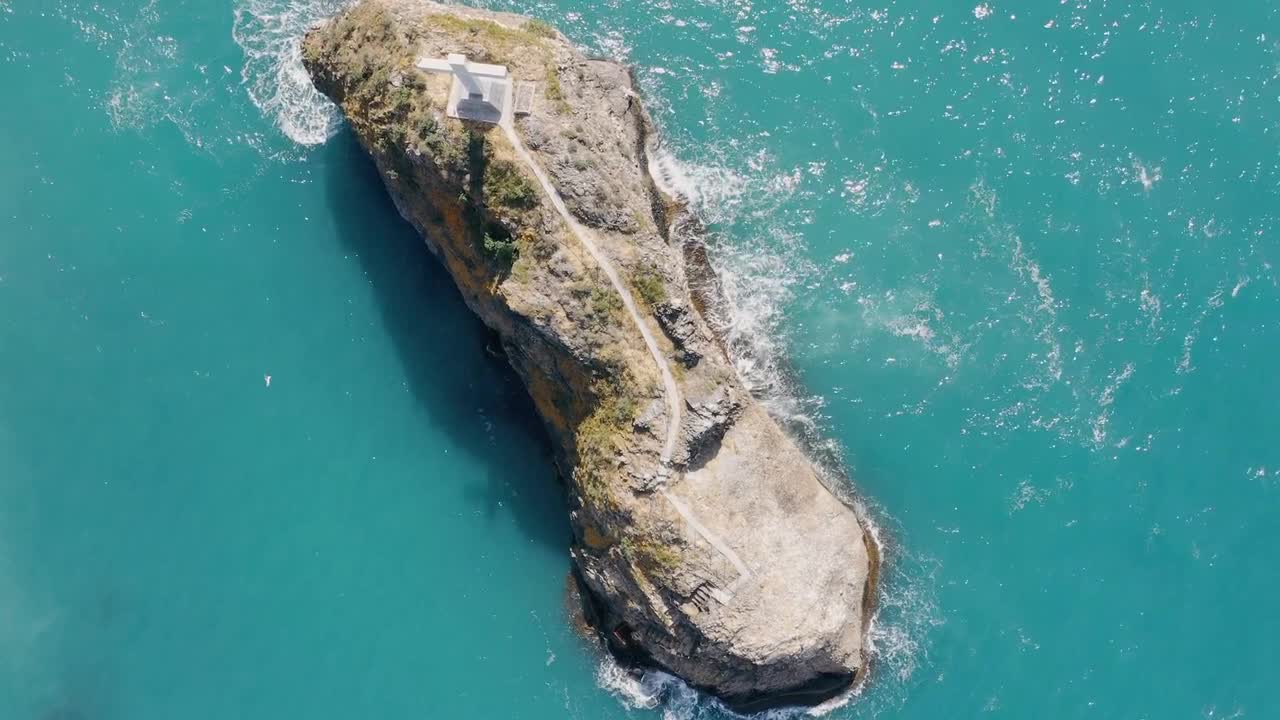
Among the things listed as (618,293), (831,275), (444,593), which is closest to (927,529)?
(831,275)

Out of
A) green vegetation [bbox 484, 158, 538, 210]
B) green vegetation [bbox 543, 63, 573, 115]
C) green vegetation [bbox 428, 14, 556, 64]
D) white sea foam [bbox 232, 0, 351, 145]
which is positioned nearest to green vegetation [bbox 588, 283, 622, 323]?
green vegetation [bbox 484, 158, 538, 210]

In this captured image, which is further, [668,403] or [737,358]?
[737,358]

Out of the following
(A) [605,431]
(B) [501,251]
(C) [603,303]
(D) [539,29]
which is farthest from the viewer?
(D) [539,29]

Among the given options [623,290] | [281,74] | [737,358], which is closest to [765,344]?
[737,358]

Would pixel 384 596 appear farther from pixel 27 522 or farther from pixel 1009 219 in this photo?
pixel 1009 219

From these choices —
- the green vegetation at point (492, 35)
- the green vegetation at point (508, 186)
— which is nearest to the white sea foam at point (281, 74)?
the green vegetation at point (492, 35)

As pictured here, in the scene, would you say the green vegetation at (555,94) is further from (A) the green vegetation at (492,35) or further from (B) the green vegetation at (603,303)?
(B) the green vegetation at (603,303)

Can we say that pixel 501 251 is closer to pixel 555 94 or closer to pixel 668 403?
pixel 555 94
